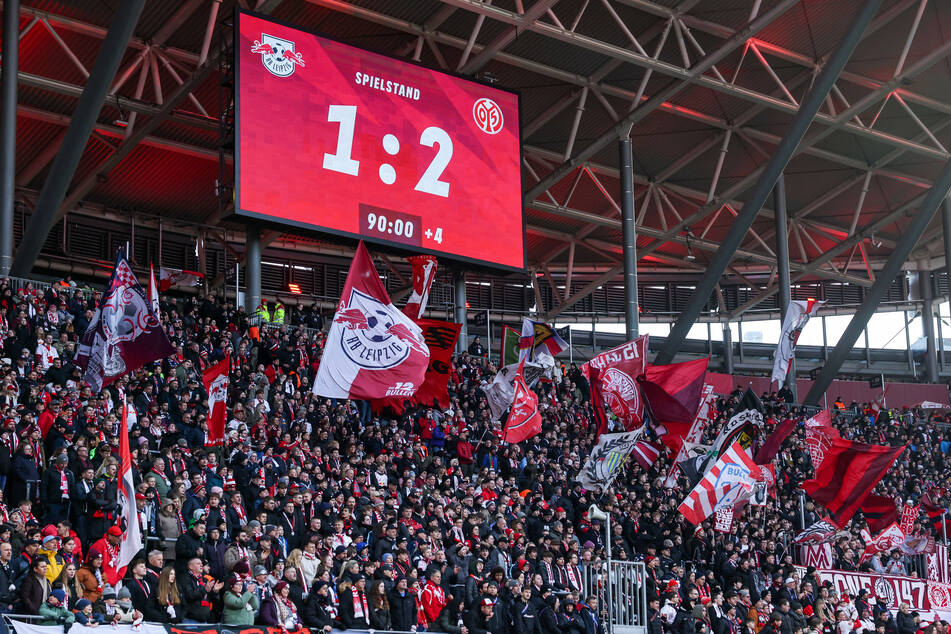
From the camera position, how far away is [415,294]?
26172mm

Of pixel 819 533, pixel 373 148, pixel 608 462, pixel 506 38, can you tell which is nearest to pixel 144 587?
pixel 608 462

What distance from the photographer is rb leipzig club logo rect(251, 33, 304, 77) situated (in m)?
26.3

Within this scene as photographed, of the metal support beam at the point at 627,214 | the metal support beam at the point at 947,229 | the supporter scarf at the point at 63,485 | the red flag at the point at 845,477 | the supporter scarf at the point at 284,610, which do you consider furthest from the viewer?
the metal support beam at the point at 947,229

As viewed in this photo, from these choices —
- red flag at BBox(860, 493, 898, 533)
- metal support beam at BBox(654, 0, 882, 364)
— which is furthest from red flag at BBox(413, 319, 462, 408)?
metal support beam at BBox(654, 0, 882, 364)

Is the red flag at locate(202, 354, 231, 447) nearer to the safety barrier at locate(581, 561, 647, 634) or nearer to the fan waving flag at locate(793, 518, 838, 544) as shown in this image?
the safety barrier at locate(581, 561, 647, 634)

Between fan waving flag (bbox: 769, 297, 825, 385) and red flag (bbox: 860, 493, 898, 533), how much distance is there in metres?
4.83

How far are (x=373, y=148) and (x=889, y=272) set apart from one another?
18.7 meters

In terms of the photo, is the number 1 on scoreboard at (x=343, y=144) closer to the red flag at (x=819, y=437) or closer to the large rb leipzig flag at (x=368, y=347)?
the large rb leipzig flag at (x=368, y=347)

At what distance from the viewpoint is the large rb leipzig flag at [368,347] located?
1905cm

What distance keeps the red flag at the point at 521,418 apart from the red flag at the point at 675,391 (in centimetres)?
250

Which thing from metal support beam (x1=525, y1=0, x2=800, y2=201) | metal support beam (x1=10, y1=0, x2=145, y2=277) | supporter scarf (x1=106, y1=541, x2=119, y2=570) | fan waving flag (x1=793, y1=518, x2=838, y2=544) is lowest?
fan waving flag (x1=793, y1=518, x2=838, y2=544)

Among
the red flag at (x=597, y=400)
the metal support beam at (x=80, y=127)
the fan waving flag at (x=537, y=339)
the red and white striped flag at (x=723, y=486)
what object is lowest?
the red and white striped flag at (x=723, y=486)

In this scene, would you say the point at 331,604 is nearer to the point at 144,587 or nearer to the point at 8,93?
the point at 144,587

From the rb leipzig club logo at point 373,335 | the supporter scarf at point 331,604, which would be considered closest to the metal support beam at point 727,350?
the rb leipzig club logo at point 373,335
